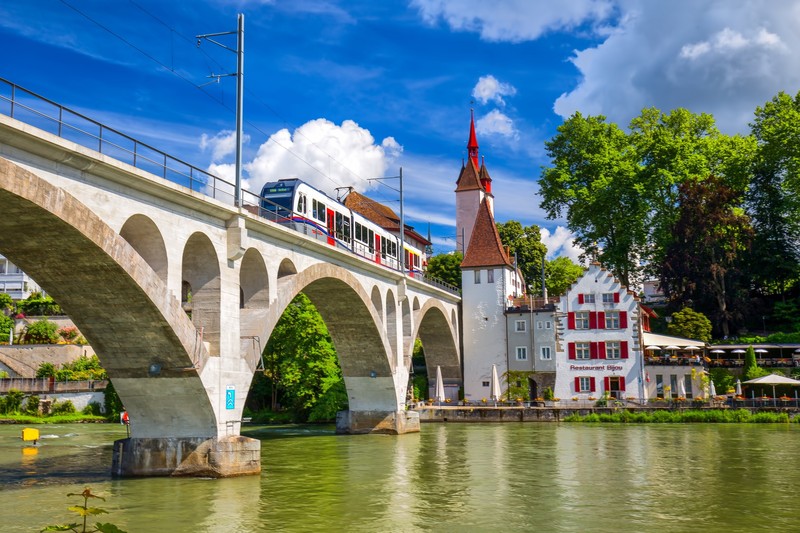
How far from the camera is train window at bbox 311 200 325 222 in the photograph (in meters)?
41.1

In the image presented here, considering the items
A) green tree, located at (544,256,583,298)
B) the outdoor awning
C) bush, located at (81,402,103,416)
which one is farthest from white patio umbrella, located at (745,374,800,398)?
bush, located at (81,402,103,416)

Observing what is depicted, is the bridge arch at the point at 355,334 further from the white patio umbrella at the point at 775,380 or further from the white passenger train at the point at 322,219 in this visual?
the white patio umbrella at the point at 775,380

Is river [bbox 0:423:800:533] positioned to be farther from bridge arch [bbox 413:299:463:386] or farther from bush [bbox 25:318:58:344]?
bush [bbox 25:318:58:344]

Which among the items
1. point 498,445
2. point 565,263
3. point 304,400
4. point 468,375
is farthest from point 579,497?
point 565,263

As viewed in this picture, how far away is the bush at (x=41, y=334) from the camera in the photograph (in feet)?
236

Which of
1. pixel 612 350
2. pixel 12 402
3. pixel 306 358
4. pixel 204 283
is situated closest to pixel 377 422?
pixel 306 358

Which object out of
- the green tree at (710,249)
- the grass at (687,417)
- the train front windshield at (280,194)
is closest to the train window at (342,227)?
the train front windshield at (280,194)

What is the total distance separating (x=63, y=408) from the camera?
6625 centimetres

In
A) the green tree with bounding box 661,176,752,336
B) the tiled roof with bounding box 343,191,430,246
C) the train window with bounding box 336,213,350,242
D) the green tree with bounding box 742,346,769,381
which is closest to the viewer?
the train window with bounding box 336,213,350,242

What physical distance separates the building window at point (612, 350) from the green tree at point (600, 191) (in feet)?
40.0

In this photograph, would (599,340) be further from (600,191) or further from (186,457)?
(186,457)

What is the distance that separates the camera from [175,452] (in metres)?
27.2

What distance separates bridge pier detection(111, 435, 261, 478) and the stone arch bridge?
35mm

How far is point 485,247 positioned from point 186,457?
43937 mm
